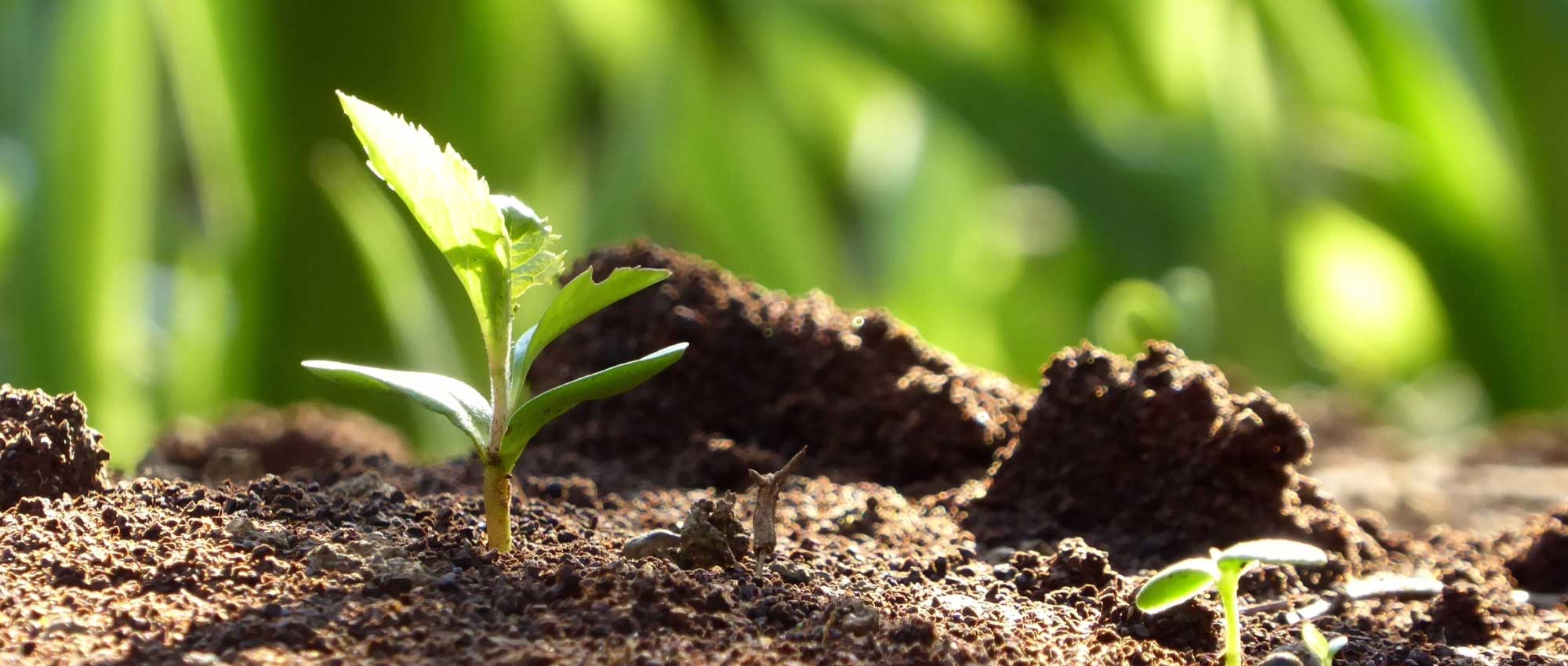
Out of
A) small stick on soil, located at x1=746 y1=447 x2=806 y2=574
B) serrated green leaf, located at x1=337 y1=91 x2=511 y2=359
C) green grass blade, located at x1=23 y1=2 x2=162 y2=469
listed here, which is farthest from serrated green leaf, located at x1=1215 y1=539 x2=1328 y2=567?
green grass blade, located at x1=23 y1=2 x2=162 y2=469

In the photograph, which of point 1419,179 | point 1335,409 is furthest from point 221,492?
point 1419,179

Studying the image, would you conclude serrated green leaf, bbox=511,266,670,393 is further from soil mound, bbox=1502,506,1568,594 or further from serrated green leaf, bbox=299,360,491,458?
soil mound, bbox=1502,506,1568,594

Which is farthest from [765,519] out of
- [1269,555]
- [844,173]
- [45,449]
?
[844,173]

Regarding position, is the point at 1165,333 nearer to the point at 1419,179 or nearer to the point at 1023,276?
the point at 1419,179

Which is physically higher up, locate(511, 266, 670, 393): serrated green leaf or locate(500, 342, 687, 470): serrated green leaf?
locate(511, 266, 670, 393): serrated green leaf

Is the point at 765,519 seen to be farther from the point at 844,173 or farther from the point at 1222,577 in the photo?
the point at 844,173
